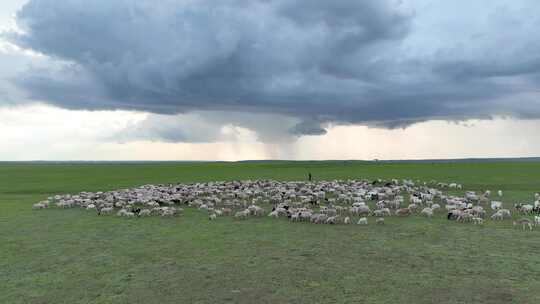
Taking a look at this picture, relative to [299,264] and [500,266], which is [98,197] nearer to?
[299,264]

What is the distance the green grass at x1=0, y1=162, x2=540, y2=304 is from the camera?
37.0ft

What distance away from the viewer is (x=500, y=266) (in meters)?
13.5

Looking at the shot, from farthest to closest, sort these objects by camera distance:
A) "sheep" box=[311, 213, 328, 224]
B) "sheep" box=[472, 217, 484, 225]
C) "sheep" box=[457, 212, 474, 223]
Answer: "sheep" box=[311, 213, 328, 224]
"sheep" box=[457, 212, 474, 223]
"sheep" box=[472, 217, 484, 225]

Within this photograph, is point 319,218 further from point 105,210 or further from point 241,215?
point 105,210

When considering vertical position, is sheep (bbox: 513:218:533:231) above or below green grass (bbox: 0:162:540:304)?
above

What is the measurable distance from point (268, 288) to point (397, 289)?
3686 millimetres

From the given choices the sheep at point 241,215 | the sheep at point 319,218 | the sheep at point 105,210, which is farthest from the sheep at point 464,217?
the sheep at point 105,210

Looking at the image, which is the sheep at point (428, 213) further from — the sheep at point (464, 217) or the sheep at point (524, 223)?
the sheep at point (524, 223)

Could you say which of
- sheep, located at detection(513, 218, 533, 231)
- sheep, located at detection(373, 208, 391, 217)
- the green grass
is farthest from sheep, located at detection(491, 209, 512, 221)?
sheep, located at detection(373, 208, 391, 217)

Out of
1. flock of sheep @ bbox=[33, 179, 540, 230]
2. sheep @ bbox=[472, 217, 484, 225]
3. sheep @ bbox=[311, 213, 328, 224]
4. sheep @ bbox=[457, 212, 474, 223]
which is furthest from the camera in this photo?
flock of sheep @ bbox=[33, 179, 540, 230]

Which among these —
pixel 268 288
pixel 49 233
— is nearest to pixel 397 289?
pixel 268 288

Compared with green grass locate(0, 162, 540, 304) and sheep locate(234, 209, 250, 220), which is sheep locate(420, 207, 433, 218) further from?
sheep locate(234, 209, 250, 220)

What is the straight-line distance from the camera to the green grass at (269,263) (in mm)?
11281

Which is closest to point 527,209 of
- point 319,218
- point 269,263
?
point 319,218
